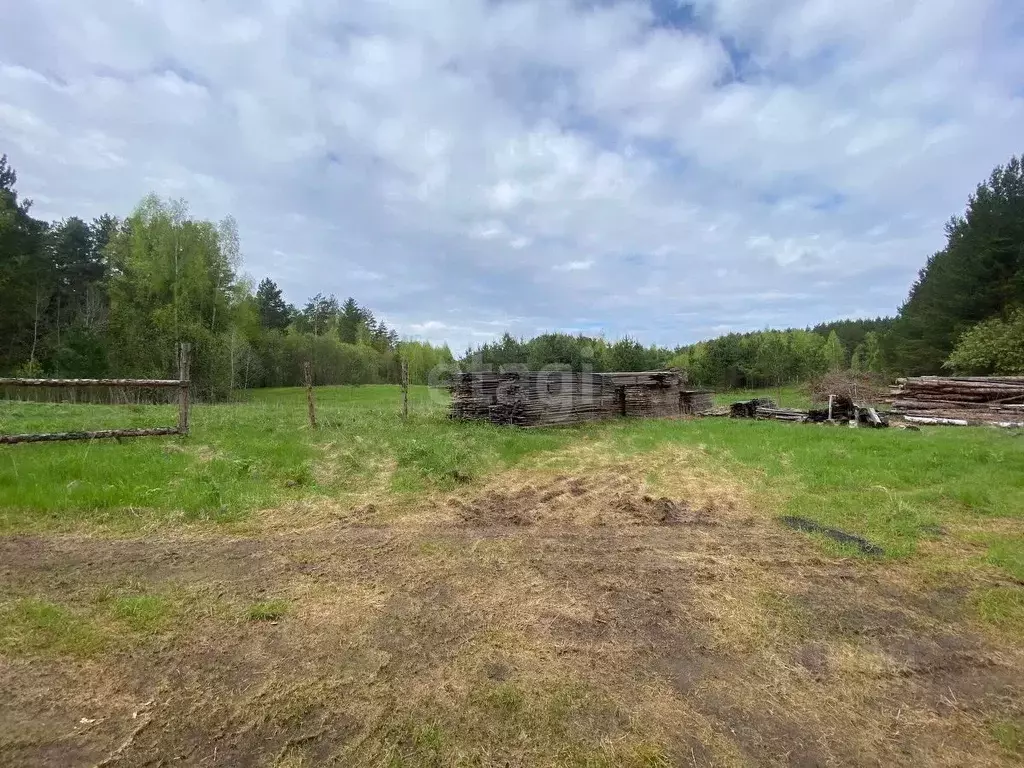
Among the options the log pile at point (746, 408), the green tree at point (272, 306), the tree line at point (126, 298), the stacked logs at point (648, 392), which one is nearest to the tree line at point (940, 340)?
the stacked logs at point (648, 392)

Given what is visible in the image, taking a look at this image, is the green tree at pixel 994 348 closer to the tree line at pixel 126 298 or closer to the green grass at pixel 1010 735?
the green grass at pixel 1010 735

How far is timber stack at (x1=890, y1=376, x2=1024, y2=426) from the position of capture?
14.4m

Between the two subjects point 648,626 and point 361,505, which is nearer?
point 648,626

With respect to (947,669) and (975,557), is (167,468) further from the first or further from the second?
(975,557)

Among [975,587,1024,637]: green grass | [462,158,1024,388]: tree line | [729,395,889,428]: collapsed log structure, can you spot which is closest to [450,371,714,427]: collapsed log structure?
[729,395,889,428]: collapsed log structure

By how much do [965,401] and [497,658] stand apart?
65.0 ft

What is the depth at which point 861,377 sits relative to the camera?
25.8 meters

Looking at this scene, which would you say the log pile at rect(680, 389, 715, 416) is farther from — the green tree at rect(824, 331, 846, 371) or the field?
the green tree at rect(824, 331, 846, 371)

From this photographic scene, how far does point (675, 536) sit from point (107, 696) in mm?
4845

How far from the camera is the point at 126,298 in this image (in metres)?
27.7

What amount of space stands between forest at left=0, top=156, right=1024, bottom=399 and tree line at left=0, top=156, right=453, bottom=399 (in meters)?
0.08

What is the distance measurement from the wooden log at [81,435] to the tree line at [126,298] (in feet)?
65.4

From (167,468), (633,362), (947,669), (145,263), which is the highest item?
(145,263)

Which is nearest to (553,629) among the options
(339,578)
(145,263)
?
(339,578)
